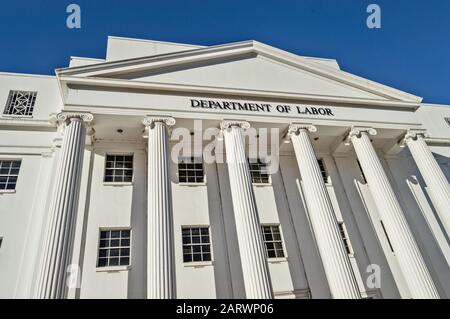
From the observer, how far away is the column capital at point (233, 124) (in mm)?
12633

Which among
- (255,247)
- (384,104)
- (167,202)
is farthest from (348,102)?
(167,202)

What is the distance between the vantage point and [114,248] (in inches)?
456

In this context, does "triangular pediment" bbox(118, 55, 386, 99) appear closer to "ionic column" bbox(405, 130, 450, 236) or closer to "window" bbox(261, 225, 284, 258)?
"ionic column" bbox(405, 130, 450, 236)

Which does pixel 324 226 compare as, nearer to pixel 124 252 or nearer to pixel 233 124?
pixel 233 124

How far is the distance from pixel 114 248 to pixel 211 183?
17.0ft

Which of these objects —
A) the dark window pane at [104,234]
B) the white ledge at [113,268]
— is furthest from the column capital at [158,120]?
the white ledge at [113,268]

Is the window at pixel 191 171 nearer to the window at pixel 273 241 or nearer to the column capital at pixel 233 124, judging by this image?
the column capital at pixel 233 124

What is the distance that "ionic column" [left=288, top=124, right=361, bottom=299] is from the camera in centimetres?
1012

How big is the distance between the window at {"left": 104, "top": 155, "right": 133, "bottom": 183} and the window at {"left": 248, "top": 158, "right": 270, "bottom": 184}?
6.20 m

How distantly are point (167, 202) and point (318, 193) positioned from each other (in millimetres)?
6141

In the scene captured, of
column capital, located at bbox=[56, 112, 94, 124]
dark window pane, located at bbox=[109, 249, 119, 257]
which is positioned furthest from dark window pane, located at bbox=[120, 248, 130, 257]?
column capital, located at bbox=[56, 112, 94, 124]
